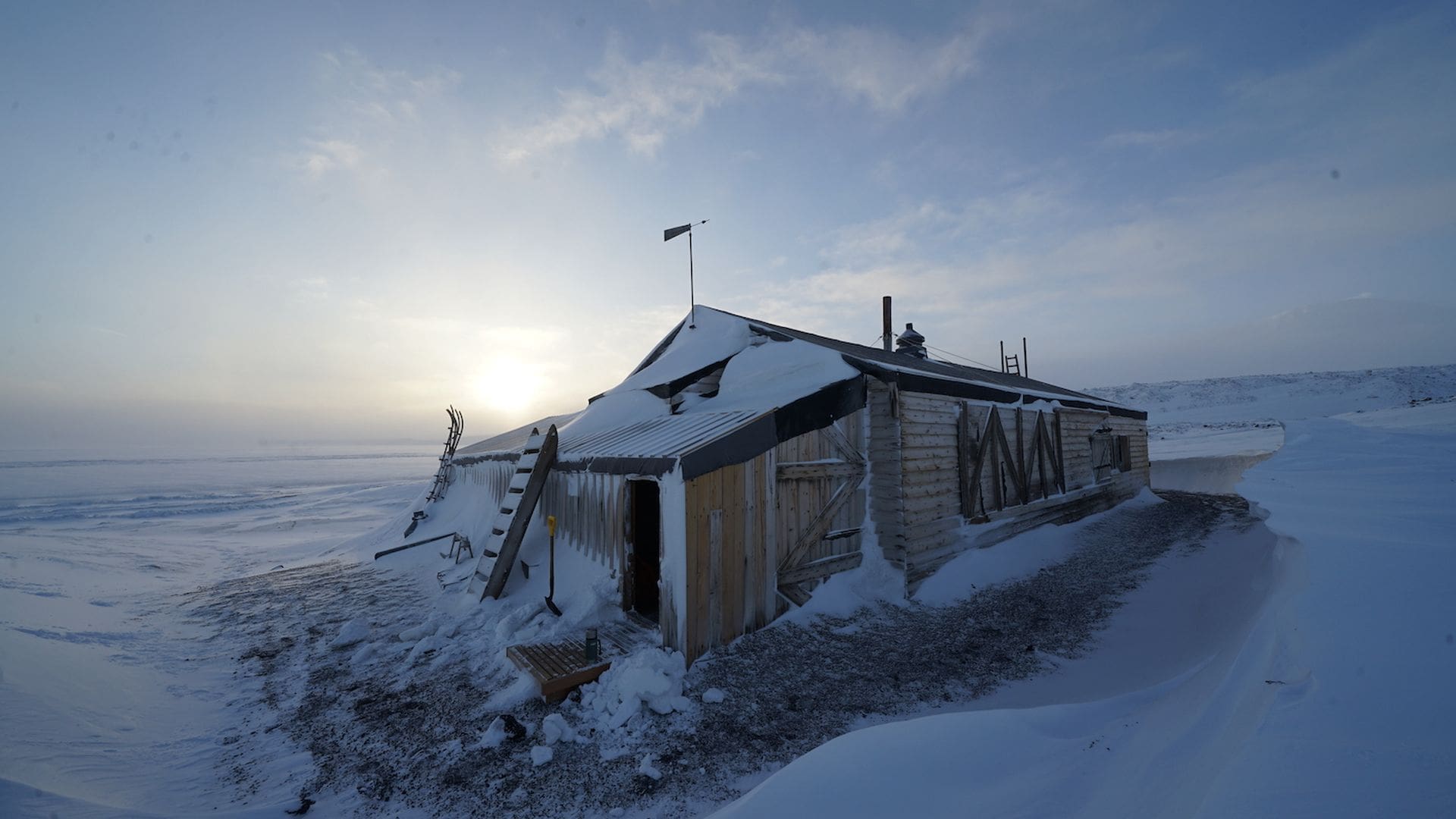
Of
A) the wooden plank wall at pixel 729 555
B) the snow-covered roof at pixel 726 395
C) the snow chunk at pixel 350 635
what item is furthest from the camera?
the snow chunk at pixel 350 635

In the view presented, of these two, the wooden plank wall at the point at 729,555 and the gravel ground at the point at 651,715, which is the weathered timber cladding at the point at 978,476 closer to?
the gravel ground at the point at 651,715

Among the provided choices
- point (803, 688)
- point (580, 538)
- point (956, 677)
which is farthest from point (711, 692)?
point (580, 538)

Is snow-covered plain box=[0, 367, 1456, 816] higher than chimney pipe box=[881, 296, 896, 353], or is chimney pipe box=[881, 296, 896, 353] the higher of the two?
chimney pipe box=[881, 296, 896, 353]

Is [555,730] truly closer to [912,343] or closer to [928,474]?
[928,474]

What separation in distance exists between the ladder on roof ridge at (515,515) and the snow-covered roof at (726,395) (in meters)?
0.46

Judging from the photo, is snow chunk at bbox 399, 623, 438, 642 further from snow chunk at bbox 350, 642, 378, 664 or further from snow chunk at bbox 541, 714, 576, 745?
snow chunk at bbox 541, 714, 576, 745

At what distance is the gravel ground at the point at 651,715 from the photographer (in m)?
4.85

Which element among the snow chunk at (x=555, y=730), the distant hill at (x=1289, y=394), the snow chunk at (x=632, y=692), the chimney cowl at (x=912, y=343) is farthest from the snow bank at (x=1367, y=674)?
the distant hill at (x=1289, y=394)

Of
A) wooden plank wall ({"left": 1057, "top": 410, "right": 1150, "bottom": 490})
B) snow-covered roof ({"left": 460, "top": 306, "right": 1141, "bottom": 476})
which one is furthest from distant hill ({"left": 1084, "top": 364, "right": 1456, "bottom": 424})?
snow-covered roof ({"left": 460, "top": 306, "right": 1141, "bottom": 476})

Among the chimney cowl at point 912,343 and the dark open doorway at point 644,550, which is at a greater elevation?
the chimney cowl at point 912,343

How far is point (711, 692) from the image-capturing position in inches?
246

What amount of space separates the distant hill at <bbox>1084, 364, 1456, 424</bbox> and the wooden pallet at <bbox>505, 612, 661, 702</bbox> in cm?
6881

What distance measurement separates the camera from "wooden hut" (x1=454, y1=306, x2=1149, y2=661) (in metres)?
7.45

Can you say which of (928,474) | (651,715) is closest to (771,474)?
(651,715)
